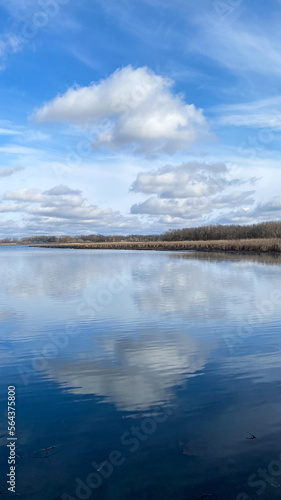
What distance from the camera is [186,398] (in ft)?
17.5

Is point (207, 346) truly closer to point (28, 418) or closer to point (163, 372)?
point (163, 372)

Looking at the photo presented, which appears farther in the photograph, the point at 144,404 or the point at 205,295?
the point at 205,295

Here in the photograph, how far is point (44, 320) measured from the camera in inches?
436

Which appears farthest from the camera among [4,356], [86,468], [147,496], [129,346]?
[129,346]

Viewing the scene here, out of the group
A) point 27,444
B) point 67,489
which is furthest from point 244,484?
point 27,444

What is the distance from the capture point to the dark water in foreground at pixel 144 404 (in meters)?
3.66

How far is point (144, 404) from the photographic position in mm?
5152

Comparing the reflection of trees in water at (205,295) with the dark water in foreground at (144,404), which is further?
the reflection of trees in water at (205,295)

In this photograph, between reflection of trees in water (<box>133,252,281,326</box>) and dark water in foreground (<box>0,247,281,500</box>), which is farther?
reflection of trees in water (<box>133,252,281,326</box>)

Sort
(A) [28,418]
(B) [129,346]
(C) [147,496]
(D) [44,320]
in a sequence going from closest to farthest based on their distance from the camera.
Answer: (C) [147,496]
(A) [28,418]
(B) [129,346]
(D) [44,320]

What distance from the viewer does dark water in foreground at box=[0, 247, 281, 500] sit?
12.0 feet

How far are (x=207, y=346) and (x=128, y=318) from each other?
3.58m

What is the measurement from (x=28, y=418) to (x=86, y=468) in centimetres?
135

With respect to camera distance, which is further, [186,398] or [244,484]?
[186,398]
